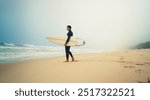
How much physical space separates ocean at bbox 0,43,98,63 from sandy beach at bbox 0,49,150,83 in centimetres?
5

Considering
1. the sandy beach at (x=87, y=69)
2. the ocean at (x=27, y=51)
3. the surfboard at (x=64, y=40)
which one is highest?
the surfboard at (x=64, y=40)

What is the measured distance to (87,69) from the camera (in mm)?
3115

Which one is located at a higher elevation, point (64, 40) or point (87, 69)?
point (64, 40)

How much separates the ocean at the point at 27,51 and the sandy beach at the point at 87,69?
0.05 meters

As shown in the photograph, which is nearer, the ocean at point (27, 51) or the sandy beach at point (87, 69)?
the sandy beach at point (87, 69)

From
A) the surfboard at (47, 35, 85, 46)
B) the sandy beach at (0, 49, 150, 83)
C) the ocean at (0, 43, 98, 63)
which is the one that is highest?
the surfboard at (47, 35, 85, 46)

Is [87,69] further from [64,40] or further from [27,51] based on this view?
[27,51]

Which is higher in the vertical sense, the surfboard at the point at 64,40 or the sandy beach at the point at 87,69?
the surfboard at the point at 64,40

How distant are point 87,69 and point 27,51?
0.64 m

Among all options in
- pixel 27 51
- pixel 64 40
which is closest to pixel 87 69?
pixel 64 40

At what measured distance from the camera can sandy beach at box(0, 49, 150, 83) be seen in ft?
9.90

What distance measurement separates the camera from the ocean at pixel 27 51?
125 inches

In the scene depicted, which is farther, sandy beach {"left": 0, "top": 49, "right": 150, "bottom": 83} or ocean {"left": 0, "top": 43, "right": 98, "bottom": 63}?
ocean {"left": 0, "top": 43, "right": 98, "bottom": 63}

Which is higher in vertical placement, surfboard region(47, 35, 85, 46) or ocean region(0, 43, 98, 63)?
surfboard region(47, 35, 85, 46)
